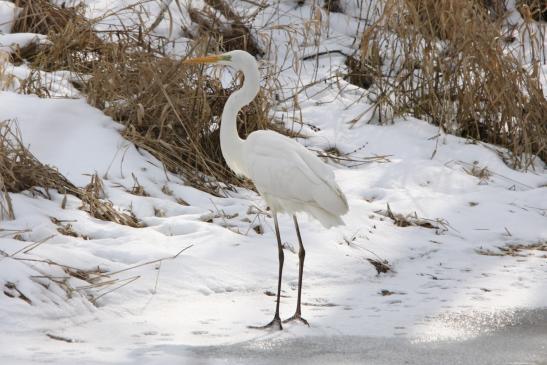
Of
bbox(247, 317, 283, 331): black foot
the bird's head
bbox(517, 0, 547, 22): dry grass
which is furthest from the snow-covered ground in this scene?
bbox(517, 0, 547, 22): dry grass

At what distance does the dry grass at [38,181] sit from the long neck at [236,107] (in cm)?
87

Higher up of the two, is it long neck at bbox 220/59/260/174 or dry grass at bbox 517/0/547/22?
dry grass at bbox 517/0/547/22

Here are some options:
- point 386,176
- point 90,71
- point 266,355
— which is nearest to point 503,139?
point 386,176

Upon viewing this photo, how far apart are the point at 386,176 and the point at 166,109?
1.83 metres

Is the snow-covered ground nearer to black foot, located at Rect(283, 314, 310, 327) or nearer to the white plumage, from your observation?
black foot, located at Rect(283, 314, 310, 327)

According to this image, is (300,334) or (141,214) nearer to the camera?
(300,334)

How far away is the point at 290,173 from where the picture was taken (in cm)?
531

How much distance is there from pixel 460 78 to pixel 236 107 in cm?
346

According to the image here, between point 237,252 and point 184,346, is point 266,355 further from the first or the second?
point 237,252

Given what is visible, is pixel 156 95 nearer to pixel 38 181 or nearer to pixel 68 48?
pixel 68 48

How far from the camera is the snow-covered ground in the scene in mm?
4500

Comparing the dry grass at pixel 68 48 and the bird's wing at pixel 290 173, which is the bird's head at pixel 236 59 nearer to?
the bird's wing at pixel 290 173

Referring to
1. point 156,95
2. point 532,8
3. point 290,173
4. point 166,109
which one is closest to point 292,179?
point 290,173

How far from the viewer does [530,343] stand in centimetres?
464
